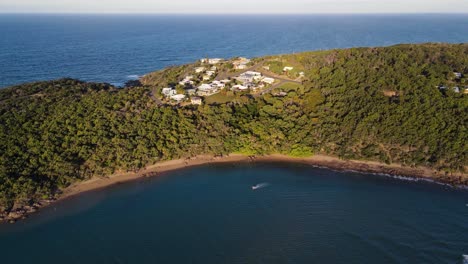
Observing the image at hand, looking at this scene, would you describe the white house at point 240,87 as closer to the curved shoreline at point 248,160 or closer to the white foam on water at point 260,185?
the curved shoreline at point 248,160

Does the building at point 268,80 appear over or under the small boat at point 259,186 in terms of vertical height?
over

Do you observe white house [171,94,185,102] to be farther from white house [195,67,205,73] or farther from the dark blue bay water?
the dark blue bay water

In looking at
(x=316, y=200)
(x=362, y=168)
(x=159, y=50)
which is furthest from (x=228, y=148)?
(x=159, y=50)

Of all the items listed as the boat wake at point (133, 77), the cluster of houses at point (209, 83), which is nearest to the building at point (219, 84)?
the cluster of houses at point (209, 83)

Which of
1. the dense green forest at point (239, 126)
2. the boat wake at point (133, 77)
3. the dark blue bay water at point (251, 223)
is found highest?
the boat wake at point (133, 77)

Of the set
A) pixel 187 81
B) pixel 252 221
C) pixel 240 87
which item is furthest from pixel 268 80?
pixel 252 221
